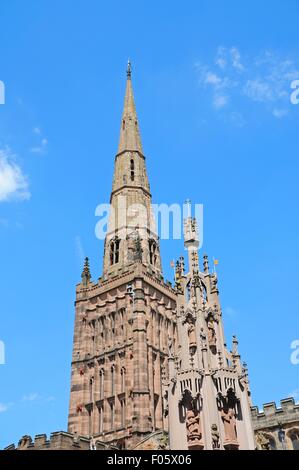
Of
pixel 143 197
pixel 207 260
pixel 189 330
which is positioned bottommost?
pixel 189 330

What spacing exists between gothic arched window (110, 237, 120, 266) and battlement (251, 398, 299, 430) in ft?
92.8

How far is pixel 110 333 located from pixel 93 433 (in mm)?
9641

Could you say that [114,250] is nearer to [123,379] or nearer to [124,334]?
[124,334]

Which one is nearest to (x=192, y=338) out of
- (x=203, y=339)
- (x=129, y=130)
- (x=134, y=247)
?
(x=203, y=339)

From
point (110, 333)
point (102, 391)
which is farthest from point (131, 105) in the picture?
point (102, 391)

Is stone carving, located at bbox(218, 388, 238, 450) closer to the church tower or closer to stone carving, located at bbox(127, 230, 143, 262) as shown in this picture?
the church tower

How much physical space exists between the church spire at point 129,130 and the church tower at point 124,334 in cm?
746

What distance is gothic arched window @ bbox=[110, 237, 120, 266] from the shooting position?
58500 millimetres

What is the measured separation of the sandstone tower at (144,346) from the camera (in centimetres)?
1814

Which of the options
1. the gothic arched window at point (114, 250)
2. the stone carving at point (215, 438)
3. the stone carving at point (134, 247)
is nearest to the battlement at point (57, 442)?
the stone carving at point (215, 438)

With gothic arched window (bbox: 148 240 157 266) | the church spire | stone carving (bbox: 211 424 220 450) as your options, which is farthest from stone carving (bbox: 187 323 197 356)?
the church spire

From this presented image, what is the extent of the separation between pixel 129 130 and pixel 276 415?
150 ft
